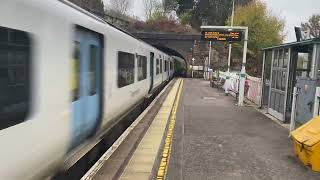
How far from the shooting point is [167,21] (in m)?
86.1

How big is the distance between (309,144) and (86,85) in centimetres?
367

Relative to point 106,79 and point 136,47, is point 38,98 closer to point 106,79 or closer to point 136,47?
point 106,79

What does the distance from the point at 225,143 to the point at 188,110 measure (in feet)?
20.7

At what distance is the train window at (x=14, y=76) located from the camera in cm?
403

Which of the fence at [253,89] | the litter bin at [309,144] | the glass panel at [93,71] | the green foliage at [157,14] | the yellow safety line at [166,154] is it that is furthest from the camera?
the green foliage at [157,14]

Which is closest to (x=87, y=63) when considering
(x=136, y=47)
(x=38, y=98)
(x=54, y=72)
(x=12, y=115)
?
(x=54, y=72)

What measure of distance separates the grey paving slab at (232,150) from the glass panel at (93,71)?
179 cm

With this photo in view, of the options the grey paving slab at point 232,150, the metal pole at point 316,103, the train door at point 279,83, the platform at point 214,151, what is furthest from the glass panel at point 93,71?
the train door at point 279,83

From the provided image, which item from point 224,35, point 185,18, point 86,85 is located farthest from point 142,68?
point 185,18

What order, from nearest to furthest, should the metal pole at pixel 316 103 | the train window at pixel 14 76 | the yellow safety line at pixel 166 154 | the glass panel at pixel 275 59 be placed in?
the train window at pixel 14 76, the yellow safety line at pixel 166 154, the metal pole at pixel 316 103, the glass panel at pixel 275 59

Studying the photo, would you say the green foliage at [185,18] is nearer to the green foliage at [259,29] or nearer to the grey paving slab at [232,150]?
the green foliage at [259,29]

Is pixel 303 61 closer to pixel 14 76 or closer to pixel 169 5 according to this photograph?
pixel 14 76

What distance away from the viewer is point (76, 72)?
634 centimetres

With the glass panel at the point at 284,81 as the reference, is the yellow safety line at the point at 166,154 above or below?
below
